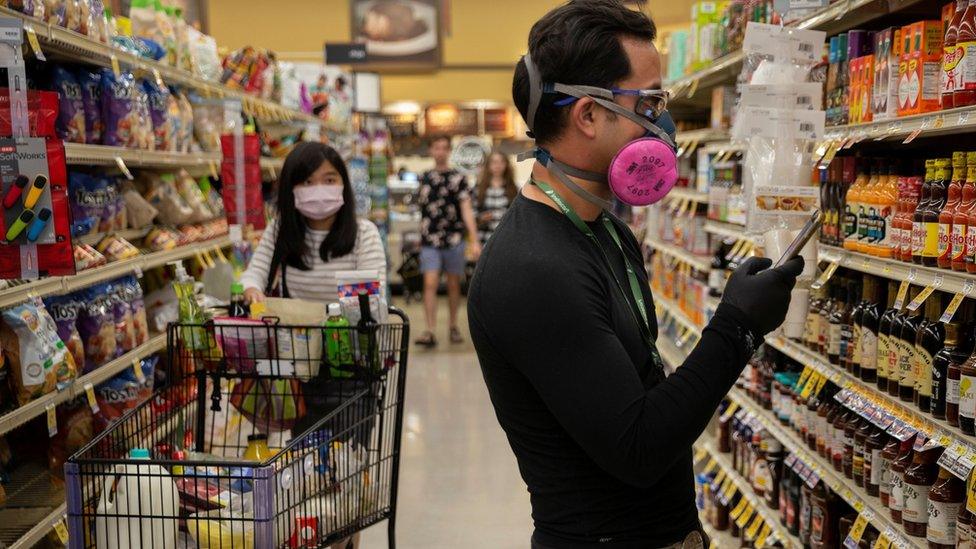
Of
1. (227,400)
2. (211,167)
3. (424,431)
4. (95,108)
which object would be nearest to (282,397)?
(227,400)

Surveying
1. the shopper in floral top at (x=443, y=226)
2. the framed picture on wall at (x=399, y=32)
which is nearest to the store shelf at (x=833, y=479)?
the shopper in floral top at (x=443, y=226)

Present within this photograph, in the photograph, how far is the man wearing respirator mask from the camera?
143 cm

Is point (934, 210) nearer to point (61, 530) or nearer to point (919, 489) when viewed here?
point (919, 489)

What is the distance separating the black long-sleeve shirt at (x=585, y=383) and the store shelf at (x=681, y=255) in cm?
318

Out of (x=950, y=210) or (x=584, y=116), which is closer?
(x=584, y=116)

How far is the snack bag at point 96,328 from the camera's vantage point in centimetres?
345

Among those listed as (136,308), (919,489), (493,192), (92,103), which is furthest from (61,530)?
(493,192)

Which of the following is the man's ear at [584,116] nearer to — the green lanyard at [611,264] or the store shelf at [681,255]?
the green lanyard at [611,264]

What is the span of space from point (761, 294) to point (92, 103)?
2879 mm

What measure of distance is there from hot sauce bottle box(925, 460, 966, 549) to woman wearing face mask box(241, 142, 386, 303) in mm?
2018

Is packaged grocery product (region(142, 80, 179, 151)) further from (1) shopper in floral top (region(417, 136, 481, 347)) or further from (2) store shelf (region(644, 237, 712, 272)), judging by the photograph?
(1) shopper in floral top (region(417, 136, 481, 347))

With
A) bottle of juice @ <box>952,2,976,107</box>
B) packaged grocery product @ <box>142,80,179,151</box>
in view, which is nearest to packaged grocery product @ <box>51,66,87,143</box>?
packaged grocery product @ <box>142,80,179,151</box>

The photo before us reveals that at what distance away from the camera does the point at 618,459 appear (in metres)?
1.43

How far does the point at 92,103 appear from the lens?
356 centimetres
